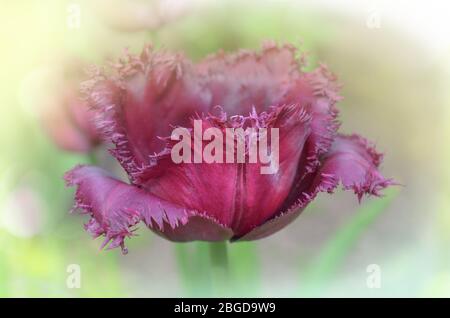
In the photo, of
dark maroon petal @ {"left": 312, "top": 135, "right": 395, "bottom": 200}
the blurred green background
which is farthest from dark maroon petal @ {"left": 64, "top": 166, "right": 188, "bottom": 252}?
the blurred green background

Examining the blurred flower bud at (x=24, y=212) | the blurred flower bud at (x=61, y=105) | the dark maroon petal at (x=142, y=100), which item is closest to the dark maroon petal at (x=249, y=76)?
the dark maroon petal at (x=142, y=100)

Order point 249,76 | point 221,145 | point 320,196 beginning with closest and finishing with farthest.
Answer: point 221,145 → point 249,76 → point 320,196

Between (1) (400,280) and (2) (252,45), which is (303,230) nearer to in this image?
(1) (400,280)

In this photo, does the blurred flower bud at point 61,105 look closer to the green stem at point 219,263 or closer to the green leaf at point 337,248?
the green stem at point 219,263

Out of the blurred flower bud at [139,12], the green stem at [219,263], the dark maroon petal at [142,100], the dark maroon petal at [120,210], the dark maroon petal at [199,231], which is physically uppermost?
the blurred flower bud at [139,12]

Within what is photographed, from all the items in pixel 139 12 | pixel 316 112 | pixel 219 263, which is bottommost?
pixel 219 263

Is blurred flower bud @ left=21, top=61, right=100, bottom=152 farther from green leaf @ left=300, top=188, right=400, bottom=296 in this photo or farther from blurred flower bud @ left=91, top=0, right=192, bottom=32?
green leaf @ left=300, top=188, right=400, bottom=296

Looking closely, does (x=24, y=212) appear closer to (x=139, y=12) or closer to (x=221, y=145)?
(x=139, y=12)

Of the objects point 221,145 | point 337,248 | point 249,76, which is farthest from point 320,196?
point 221,145
